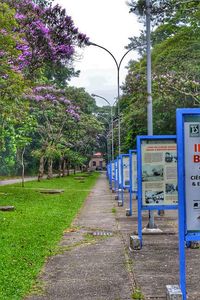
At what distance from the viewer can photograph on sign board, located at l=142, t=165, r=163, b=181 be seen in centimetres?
884

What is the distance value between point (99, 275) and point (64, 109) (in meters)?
36.4

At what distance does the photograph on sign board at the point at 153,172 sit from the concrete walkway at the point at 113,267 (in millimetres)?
1204

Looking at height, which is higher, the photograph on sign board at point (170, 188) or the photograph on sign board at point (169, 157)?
the photograph on sign board at point (169, 157)

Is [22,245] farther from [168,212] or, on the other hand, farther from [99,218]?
[168,212]

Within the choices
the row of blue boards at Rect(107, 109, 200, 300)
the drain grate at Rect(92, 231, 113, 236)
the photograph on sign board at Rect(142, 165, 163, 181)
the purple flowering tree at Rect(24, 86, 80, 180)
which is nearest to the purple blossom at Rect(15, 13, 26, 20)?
the row of blue boards at Rect(107, 109, 200, 300)

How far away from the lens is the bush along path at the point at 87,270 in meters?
5.89

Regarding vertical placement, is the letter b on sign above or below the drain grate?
above

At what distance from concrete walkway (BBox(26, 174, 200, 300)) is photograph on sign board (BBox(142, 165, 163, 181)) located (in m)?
1.20

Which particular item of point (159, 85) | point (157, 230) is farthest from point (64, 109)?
point (157, 230)

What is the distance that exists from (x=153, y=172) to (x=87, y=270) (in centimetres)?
244

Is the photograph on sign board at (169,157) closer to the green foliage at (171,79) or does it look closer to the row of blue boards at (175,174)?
the row of blue boards at (175,174)

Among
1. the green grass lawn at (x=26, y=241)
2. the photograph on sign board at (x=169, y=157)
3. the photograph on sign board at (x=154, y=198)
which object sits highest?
the photograph on sign board at (x=169, y=157)

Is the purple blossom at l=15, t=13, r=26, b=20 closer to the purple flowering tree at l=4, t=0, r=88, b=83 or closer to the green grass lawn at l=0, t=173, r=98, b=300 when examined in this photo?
the purple flowering tree at l=4, t=0, r=88, b=83

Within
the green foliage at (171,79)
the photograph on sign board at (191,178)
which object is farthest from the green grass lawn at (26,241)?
the green foliage at (171,79)
